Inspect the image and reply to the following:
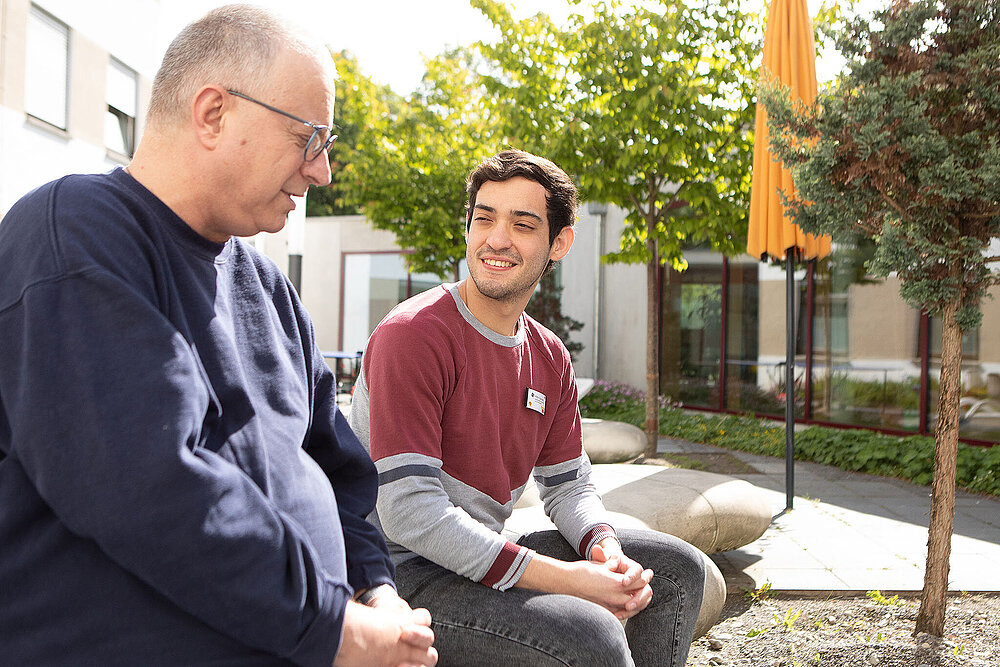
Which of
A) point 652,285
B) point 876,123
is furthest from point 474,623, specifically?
point 652,285

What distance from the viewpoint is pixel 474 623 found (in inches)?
73.3

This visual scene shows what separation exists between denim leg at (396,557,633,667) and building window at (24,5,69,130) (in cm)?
1021

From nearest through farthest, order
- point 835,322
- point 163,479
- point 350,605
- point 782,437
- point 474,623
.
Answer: point 163,479
point 350,605
point 474,623
point 782,437
point 835,322

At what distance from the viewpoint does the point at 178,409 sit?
113 centimetres

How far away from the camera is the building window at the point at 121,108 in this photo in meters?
11.9

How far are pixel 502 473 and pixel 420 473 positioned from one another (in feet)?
1.06

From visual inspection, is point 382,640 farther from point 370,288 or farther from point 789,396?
point 370,288

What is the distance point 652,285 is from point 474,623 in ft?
23.7

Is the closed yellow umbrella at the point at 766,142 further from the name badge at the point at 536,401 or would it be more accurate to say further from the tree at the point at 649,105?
the name badge at the point at 536,401

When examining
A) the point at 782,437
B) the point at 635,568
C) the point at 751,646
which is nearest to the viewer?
the point at 635,568

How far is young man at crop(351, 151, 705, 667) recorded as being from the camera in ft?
6.14

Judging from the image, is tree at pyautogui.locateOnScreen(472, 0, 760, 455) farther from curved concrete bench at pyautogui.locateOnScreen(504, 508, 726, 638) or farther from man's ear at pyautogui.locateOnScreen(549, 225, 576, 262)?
man's ear at pyautogui.locateOnScreen(549, 225, 576, 262)

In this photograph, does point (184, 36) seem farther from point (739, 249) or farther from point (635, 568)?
point (739, 249)

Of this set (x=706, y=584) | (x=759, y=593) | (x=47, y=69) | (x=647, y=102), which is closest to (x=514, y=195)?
(x=706, y=584)
